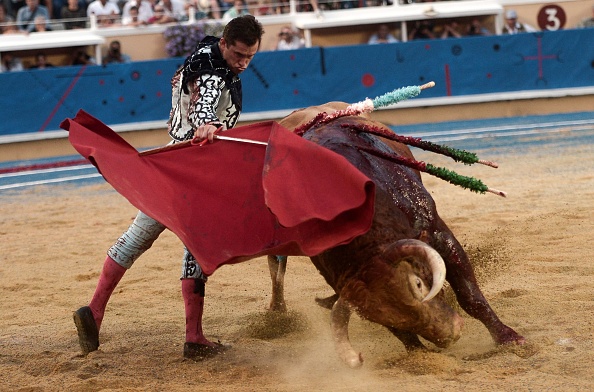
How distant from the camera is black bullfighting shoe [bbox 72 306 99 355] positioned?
402 centimetres

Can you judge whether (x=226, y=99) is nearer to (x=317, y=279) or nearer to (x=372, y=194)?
(x=372, y=194)

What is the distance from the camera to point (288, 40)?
13.9 meters

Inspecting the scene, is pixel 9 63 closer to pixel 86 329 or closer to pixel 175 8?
pixel 175 8

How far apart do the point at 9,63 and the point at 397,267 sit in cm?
1128

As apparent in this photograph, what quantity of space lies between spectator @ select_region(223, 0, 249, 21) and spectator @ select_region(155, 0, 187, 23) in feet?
2.25

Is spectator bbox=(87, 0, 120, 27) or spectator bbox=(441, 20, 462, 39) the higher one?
spectator bbox=(87, 0, 120, 27)

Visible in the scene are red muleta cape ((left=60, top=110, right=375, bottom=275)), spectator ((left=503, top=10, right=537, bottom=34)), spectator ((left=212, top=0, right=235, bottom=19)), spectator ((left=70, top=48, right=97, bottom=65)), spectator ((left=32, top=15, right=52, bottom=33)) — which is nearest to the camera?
red muleta cape ((left=60, top=110, right=375, bottom=275))

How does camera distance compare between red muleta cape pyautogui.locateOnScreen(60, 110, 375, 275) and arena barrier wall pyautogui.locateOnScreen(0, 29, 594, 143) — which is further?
arena barrier wall pyautogui.locateOnScreen(0, 29, 594, 143)

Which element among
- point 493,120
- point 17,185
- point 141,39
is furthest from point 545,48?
point 17,185

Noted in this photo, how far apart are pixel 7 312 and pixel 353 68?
8978 mm

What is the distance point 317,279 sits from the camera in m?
5.39

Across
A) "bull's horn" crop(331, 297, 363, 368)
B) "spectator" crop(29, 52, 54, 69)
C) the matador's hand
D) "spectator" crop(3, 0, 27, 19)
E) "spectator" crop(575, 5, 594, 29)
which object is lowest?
"bull's horn" crop(331, 297, 363, 368)

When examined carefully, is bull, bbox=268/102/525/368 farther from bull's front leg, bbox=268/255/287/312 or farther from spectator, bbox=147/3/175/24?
spectator, bbox=147/3/175/24

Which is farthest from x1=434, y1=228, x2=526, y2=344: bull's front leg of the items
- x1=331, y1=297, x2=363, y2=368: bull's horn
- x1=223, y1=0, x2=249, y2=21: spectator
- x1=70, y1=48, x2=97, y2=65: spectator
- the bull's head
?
x1=70, y1=48, x2=97, y2=65: spectator
